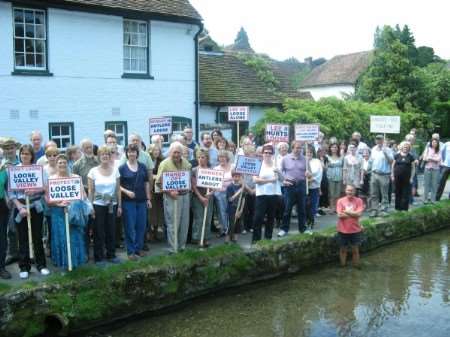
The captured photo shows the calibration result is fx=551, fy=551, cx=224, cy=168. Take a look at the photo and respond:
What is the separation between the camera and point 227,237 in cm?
1044

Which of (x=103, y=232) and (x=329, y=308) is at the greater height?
(x=103, y=232)

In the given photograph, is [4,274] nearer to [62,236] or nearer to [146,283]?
[62,236]

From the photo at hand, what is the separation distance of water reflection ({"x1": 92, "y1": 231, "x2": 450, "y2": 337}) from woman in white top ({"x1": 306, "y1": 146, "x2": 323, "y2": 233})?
1.55 metres

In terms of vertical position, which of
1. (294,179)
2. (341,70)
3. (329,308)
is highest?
(341,70)

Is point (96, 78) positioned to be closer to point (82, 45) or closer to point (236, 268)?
point (82, 45)

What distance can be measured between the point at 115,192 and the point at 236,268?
99.1 inches

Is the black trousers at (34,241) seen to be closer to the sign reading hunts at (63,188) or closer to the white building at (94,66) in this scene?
the sign reading hunts at (63,188)

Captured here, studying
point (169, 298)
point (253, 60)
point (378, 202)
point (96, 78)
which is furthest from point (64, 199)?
point (253, 60)

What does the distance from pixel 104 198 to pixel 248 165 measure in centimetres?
271

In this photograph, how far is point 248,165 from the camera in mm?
9898

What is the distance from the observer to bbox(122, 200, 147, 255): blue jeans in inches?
352

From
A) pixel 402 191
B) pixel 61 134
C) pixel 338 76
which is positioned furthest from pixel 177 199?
pixel 338 76

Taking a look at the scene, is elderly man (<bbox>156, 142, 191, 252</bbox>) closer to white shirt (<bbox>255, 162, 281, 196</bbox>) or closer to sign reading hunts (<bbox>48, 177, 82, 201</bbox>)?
white shirt (<bbox>255, 162, 281, 196</bbox>)

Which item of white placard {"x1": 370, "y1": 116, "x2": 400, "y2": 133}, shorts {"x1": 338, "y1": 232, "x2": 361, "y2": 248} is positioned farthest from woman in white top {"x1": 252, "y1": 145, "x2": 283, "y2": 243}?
white placard {"x1": 370, "y1": 116, "x2": 400, "y2": 133}
